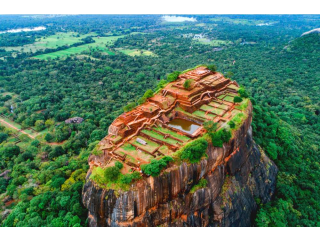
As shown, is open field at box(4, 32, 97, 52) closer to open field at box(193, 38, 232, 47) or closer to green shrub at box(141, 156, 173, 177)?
open field at box(193, 38, 232, 47)

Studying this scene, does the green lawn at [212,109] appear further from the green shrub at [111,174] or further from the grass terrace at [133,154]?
the green shrub at [111,174]

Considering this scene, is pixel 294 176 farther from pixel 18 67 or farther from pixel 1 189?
pixel 18 67

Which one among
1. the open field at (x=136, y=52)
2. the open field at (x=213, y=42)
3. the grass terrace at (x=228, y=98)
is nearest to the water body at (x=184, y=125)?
Result: the grass terrace at (x=228, y=98)

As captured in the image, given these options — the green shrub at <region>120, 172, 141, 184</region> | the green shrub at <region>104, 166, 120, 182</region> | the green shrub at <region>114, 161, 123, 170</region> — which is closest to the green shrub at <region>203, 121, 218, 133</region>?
the green shrub at <region>120, 172, 141, 184</region>

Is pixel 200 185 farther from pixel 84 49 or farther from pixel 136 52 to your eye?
pixel 84 49

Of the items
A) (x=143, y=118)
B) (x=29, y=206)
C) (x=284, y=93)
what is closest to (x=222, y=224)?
(x=143, y=118)

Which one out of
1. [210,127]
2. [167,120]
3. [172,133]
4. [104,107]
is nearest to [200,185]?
[210,127]

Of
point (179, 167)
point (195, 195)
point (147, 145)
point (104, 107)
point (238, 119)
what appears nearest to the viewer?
point (179, 167)
